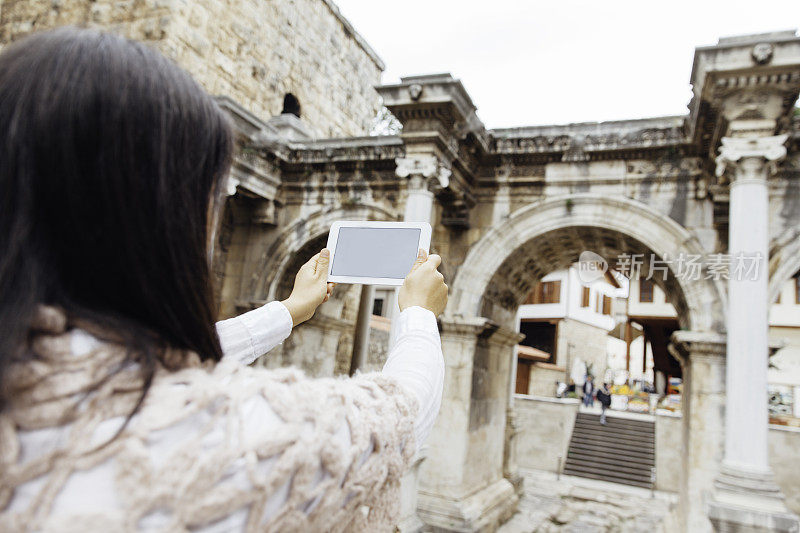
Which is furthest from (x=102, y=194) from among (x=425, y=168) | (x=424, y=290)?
(x=425, y=168)

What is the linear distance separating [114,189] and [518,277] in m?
8.60

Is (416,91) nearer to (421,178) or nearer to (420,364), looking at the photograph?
(421,178)

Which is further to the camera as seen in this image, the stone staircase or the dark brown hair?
the stone staircase

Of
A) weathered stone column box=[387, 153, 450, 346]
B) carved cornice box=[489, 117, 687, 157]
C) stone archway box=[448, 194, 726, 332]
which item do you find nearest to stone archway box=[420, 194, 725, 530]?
stone archway box=[448, 194, 726, 332]

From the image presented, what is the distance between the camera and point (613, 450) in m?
15.7

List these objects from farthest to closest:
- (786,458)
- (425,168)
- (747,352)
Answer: (786,458)
(425,168)
(747,352)

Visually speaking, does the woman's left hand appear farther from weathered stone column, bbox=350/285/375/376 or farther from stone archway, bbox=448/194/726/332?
weathered stone column, bbox=350/285/375/376

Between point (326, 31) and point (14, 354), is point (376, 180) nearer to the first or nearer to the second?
point (326, 31)

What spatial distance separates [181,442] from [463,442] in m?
7.42

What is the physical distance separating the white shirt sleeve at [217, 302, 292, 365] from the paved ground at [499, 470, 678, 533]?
7940 mm

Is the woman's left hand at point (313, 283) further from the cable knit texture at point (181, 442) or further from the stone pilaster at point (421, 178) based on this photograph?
the stone pilaster at point (421, 178)

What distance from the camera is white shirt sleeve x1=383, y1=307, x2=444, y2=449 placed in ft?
3.26

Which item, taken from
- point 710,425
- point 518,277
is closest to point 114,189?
point 710,425

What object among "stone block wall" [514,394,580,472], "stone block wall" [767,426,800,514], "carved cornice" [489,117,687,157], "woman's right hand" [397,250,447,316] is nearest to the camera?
"woman's right hand" [397,250,447,316]
